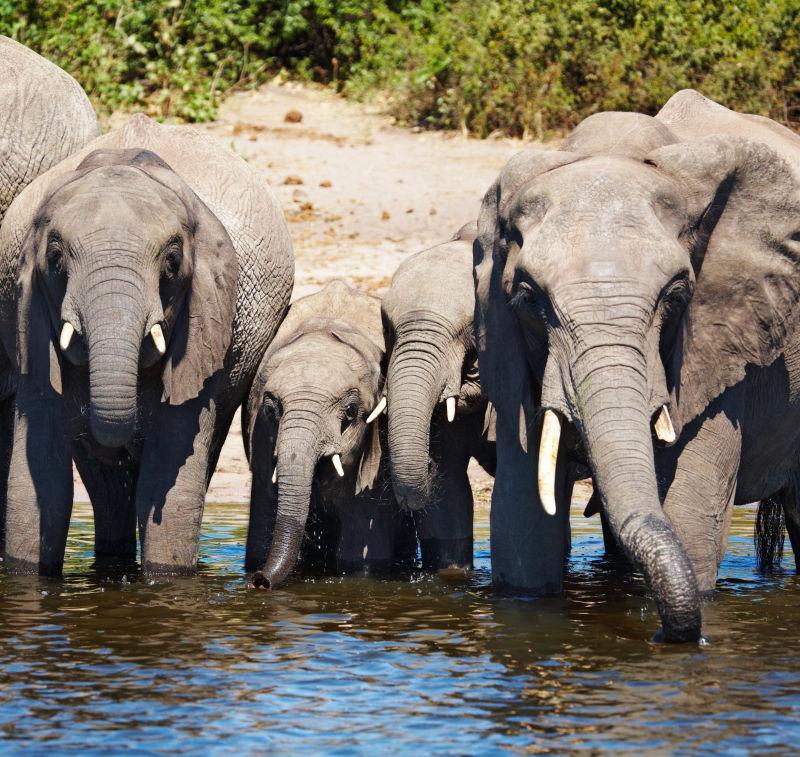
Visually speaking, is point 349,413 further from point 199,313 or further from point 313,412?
point 199,313

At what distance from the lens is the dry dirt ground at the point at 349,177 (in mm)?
14141

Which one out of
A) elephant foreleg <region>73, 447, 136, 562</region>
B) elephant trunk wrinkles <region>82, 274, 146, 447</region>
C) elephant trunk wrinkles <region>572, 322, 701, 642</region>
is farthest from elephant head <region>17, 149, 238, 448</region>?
elephant trunk wrinkles <region>572, 322, 701, 642</region>

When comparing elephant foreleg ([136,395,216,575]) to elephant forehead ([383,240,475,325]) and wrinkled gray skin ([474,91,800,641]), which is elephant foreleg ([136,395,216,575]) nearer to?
elephant forehead ([383,240,475,325])

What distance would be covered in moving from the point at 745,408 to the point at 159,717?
9.21 feet

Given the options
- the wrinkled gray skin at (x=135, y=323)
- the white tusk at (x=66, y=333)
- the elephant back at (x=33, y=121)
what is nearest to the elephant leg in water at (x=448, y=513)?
the wrinkled gray skin at (x=135, y=323)

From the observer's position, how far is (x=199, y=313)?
7828mm

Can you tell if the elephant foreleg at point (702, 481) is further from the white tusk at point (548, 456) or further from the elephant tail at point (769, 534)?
the elephant tail at point (769, 534)

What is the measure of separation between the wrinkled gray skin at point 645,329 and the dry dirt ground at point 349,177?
16.5ft

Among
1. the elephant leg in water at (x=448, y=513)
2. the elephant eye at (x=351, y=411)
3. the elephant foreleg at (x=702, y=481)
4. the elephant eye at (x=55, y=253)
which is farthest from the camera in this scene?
the elephant leg in water at (x=448, y=513)

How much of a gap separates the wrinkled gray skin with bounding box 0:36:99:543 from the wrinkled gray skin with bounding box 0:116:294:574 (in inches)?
25.8

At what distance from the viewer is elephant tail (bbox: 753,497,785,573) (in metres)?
9.05

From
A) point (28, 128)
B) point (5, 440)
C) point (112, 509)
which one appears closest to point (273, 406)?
point (112, 509)

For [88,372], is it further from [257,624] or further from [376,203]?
[376,203]

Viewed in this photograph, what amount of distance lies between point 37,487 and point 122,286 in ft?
4.31
